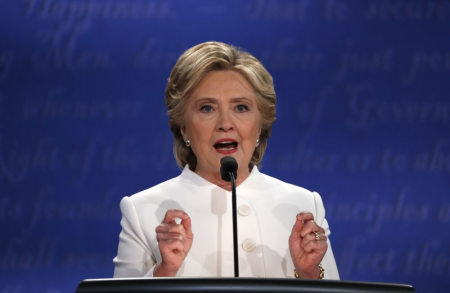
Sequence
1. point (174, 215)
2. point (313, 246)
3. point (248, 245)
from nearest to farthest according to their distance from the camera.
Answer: point (174, 215) < point (313, 246) < point (248, 245)

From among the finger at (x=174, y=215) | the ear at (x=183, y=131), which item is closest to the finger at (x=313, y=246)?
the finger at (x=174, y=215)

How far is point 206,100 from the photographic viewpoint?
1.79 metres

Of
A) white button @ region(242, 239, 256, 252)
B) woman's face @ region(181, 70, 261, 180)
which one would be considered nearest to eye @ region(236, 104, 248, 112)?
woman's face @ region(181, 70, 261, 180)

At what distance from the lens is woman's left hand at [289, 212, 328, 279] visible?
149 centimetres

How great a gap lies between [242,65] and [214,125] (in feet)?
0.63

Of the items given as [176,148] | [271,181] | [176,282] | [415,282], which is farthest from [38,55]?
[176,282]

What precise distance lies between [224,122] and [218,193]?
0.63 feet

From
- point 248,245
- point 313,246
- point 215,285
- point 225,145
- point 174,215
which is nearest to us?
point 215,285

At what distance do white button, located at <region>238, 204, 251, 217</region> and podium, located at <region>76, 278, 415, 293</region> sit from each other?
0.82 metres

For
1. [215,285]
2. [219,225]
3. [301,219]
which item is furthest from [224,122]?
[215,285]

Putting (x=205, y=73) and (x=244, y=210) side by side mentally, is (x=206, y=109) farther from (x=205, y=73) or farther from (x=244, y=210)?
(x=244, y=210)

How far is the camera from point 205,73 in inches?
71.3

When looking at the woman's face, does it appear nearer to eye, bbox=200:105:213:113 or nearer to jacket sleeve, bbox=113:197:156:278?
eye, bbox=200:105:213:113

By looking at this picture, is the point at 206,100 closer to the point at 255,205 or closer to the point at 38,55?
the point at 255,205
